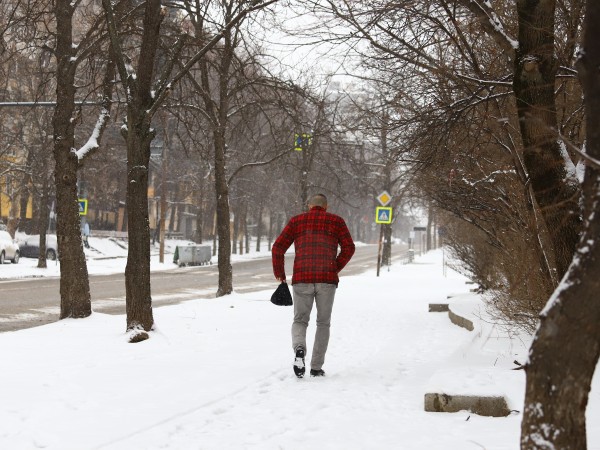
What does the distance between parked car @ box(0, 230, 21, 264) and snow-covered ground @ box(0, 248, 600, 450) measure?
81.0 ft

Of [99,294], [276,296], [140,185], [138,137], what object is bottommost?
[99,294]

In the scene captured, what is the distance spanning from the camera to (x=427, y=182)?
1300 cm

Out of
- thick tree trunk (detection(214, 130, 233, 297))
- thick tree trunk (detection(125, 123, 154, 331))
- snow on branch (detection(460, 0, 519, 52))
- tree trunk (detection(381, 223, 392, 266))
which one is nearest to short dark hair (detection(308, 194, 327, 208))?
snow on branch (detection(460, 0, 519, 52))

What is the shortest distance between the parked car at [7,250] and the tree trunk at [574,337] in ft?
111

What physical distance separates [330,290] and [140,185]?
338 cm

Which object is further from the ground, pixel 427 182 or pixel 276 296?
pixel 427 182

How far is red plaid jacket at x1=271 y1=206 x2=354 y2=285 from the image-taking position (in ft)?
25.5

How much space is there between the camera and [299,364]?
7621mm

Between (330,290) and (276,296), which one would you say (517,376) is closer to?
(330,290)

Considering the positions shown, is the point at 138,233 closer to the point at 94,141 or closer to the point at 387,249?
the point at 94,141

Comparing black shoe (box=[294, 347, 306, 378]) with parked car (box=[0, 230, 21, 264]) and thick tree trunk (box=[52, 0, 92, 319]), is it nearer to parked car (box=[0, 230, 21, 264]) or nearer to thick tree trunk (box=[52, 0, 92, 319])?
thick tree trunk (box=[52, 0, 92, 319])

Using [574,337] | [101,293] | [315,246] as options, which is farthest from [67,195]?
[101,293]

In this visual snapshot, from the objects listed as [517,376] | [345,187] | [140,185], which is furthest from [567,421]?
[345,187]

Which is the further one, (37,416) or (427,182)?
(427,182)
